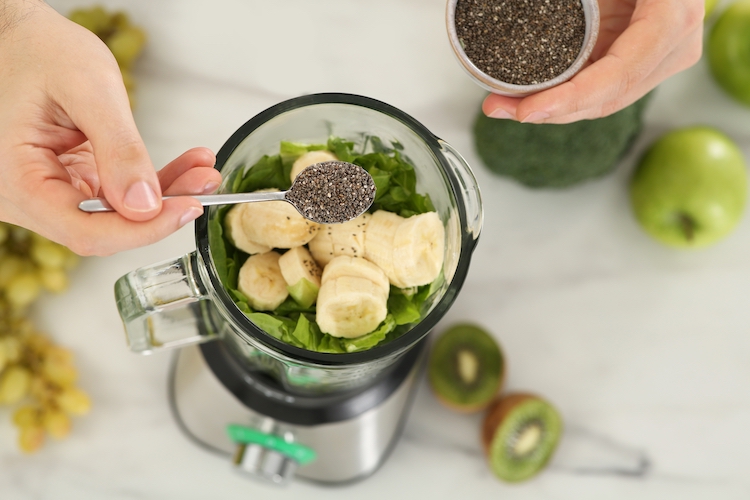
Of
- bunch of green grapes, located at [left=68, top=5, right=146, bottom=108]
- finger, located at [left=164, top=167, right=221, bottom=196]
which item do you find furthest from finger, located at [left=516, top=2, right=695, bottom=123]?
bunch of green grapes, located at [left=68, top=5, right=146, bottom=108]

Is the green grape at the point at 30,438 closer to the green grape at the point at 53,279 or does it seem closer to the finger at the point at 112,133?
the green grape at the point at 53,279

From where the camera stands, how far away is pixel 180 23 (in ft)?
3.67

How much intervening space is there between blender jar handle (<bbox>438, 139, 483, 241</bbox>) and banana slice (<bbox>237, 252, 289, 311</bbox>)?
20cm

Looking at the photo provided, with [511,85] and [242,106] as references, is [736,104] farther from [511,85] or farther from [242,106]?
[242,106]

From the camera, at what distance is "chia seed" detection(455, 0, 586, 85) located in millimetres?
793

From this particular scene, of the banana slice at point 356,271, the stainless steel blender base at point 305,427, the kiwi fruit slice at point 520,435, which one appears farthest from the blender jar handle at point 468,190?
the kiwi fruit slice at point 520,435

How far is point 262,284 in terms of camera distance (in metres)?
0.63

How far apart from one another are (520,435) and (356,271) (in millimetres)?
549

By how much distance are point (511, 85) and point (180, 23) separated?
0.66 meters

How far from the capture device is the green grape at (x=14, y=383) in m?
0.97

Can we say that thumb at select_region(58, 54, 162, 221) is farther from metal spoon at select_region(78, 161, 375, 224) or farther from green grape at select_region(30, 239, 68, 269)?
green grape at select_region(30, 239, 68, 269)

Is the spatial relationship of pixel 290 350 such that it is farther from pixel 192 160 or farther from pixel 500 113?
pixel 500 113

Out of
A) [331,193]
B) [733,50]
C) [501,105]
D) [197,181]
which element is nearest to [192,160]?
[197,181]

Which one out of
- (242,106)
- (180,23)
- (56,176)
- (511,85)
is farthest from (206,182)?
(180,23)
